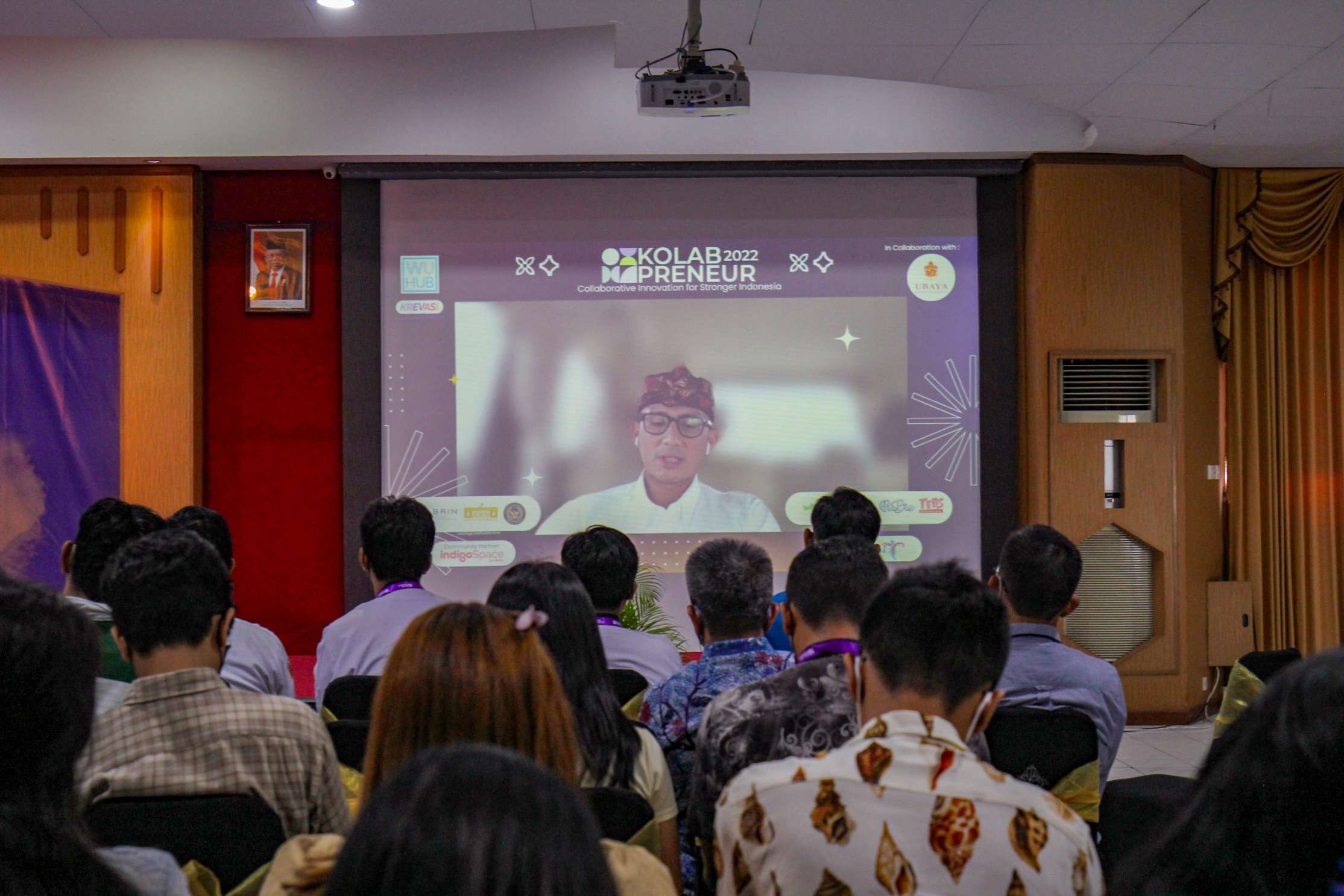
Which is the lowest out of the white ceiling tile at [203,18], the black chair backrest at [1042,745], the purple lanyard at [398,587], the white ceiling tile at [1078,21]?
the black chair backrest at [1042,745]

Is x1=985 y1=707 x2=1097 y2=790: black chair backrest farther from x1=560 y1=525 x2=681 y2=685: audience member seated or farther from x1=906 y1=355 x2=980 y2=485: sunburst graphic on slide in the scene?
x1=906 y1=355 x2=980 y2=485: sunburst graphic on slide

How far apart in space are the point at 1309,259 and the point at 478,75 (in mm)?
4585

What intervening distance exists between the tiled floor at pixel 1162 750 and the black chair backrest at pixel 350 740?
341cm

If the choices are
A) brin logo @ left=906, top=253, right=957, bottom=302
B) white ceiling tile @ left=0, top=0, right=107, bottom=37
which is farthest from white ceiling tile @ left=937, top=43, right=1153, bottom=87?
white ceiling tile @ left=0, top=0, right=107, bottom=37

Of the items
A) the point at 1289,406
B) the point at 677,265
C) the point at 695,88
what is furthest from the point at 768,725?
the point at 1289,406

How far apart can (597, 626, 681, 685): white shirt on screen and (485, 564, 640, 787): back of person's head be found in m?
0.67

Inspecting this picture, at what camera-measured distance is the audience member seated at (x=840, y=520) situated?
3.33 meters

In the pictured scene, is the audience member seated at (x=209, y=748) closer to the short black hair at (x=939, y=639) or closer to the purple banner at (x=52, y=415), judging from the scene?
the short black hair at (x=939, y=639)

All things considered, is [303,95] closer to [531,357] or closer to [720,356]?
[531,357]

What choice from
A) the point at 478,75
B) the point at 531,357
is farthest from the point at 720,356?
the point at 478,75

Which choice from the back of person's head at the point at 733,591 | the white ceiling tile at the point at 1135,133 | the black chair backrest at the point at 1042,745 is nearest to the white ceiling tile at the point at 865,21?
the white ceiling tile at the point at 1135,133

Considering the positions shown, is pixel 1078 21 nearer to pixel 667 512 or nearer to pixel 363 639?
pixel 667 512

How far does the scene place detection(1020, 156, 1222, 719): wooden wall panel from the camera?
553 cm

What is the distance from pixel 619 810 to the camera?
1525 mm
